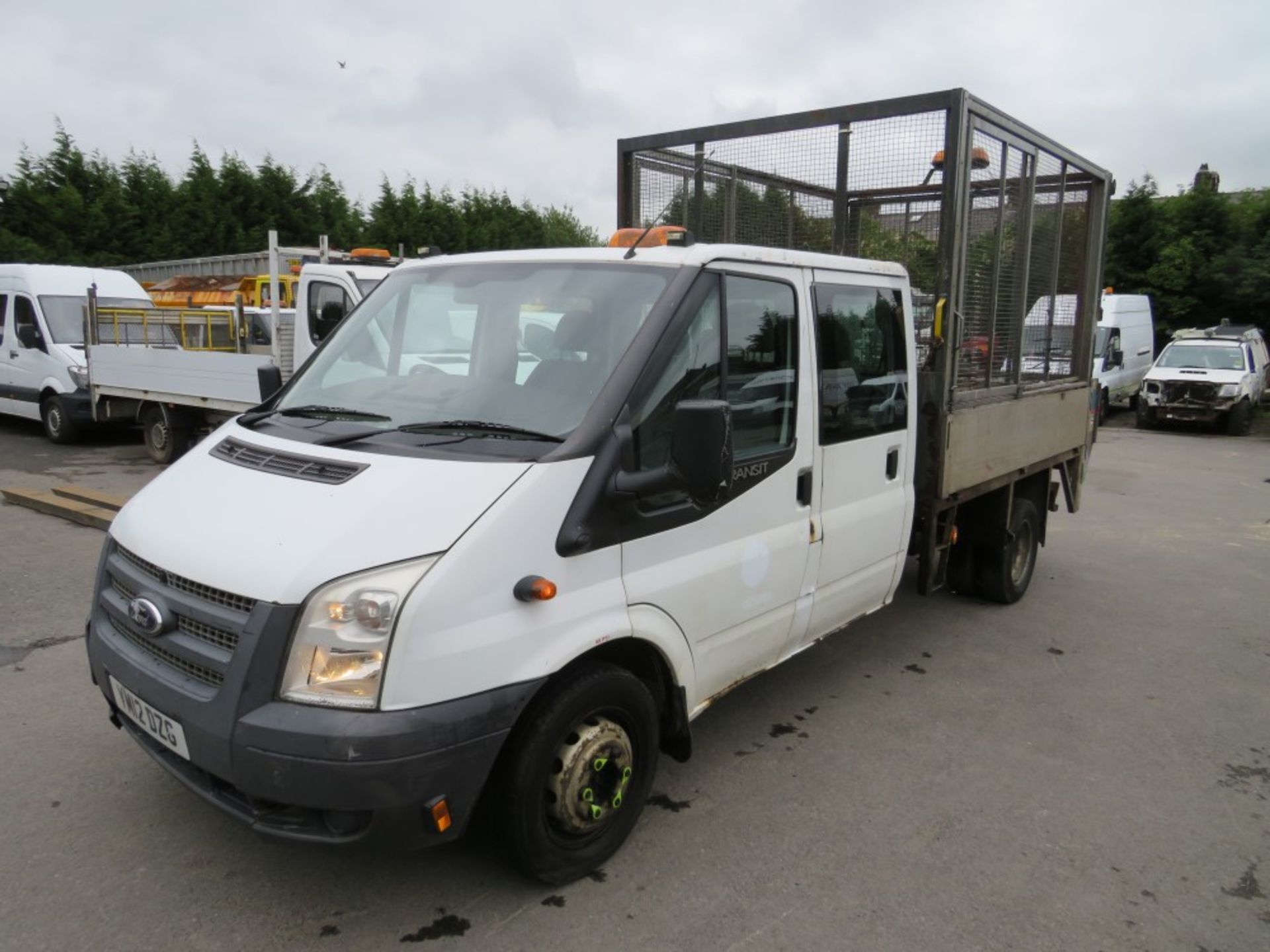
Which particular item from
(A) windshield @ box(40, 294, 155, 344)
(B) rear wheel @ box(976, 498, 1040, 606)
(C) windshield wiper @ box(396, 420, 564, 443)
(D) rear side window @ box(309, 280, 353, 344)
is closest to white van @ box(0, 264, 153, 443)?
(A) windshield @ box(40, 294, 155, 344)

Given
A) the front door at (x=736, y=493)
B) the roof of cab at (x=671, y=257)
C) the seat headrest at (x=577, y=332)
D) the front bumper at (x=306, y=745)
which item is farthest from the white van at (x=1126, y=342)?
the front bumper at (x=306, y=745)

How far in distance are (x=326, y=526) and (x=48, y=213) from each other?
30.4m

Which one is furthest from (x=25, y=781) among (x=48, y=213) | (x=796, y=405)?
A: (x=48, y=213)

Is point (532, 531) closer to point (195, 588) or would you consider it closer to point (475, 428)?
point (475, 428)

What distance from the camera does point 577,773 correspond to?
286cm

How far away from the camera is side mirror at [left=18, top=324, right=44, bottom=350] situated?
1254cm

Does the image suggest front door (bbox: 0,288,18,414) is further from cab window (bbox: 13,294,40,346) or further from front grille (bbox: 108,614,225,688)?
front grille (bbox: 108,614,225,688)

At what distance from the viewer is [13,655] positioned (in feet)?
15.7

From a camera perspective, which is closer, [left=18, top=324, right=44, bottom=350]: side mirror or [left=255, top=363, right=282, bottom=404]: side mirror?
[left=255, top=363, right=282, bottom=404]: side mirror

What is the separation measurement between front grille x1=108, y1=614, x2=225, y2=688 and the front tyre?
2.86 ft

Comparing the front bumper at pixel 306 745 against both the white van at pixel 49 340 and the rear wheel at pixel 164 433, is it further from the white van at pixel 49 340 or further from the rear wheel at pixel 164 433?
the white van at pixel 49 340

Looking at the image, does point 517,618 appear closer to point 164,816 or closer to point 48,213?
point 164,816

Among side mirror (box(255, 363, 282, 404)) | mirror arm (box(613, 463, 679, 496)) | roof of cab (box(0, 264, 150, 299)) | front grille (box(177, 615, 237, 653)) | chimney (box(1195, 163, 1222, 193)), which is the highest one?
chimney (box(1195, 163, 1222, 193))

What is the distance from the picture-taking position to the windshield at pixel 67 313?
1269 centimetres
